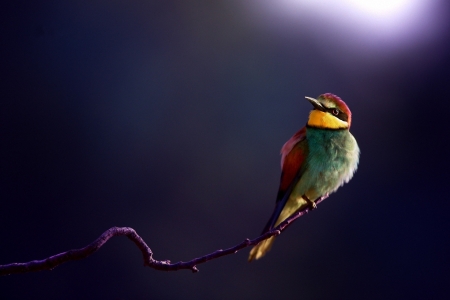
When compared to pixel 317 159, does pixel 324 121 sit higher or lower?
higher

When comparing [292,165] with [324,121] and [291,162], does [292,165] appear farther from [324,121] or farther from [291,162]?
[324,121]

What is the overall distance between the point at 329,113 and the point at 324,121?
7 centimetres

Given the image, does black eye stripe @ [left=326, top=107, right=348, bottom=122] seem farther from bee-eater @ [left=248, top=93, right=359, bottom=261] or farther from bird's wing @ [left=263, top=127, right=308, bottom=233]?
bird's wing @ [left=263, top=127, right=308, bottom=233]

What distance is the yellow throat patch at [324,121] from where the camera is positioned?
1626 millimetres

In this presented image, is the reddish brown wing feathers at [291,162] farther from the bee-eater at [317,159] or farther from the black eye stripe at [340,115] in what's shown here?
the black eye stripe at [340,115]

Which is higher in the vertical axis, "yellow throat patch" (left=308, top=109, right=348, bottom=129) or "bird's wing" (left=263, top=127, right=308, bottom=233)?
"yellow throat patch" (left=308, top=109, right=348, bottom=129)

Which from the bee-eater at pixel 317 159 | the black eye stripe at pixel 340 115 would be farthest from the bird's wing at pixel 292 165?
the black eye stripe at pixel 340 115

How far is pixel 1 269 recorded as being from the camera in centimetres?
62

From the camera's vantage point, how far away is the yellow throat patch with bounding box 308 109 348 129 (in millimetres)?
1626

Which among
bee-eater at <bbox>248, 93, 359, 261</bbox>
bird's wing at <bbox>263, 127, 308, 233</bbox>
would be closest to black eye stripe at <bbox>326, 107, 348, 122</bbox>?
bee-eater at <bbox>248, 93, 359, 261</bbox>

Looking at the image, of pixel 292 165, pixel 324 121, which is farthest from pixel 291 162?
pixel 324 121

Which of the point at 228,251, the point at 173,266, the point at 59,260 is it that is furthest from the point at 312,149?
the point at 59,260

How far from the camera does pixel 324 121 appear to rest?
5.42 ft

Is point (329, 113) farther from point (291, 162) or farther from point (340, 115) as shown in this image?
point (291, 162)
